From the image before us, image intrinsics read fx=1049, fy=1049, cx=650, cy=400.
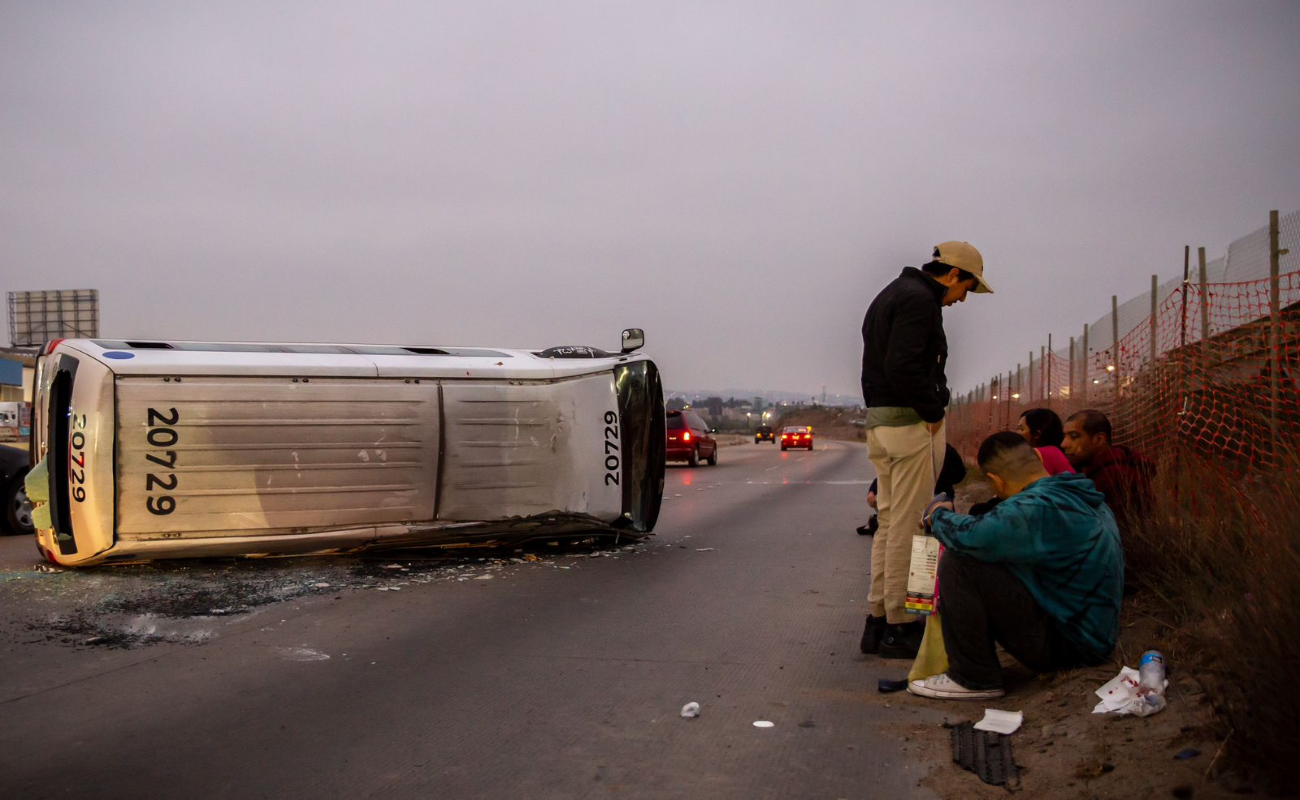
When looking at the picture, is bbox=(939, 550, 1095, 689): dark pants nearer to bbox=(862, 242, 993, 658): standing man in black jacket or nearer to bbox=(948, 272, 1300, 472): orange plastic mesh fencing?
bbox=(862, 242, 993, 658): standing man in black jacket

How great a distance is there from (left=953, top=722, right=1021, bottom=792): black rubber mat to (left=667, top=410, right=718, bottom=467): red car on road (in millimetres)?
24615

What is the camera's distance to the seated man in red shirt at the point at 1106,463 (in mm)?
6965

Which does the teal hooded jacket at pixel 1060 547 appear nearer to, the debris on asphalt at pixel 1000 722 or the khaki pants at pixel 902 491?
the debris on asphalt at pixel 1000 722

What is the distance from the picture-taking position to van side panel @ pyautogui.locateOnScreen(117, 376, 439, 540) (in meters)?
8.38

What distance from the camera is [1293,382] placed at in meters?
7.24

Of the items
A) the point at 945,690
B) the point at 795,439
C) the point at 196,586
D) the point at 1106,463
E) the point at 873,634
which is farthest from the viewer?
the point at 795,439

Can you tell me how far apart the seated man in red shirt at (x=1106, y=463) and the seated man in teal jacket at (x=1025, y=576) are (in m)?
2.45

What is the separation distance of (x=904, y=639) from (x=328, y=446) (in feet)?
17.8

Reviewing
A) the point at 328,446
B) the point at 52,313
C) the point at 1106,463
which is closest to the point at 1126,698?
the point at 1106,463

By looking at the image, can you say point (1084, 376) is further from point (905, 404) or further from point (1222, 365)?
point (905, 404)

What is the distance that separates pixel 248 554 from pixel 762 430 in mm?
73687

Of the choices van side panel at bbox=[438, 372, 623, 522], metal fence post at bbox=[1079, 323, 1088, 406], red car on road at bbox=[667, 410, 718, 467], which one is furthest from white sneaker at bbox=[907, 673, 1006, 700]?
red car on road at bbox=[667, 410, 718, 467]

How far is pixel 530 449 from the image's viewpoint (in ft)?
32.3

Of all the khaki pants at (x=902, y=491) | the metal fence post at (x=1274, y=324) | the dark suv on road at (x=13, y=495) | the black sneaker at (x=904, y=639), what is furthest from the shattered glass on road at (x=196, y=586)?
the metal fence post at (x=1274, y=324)
